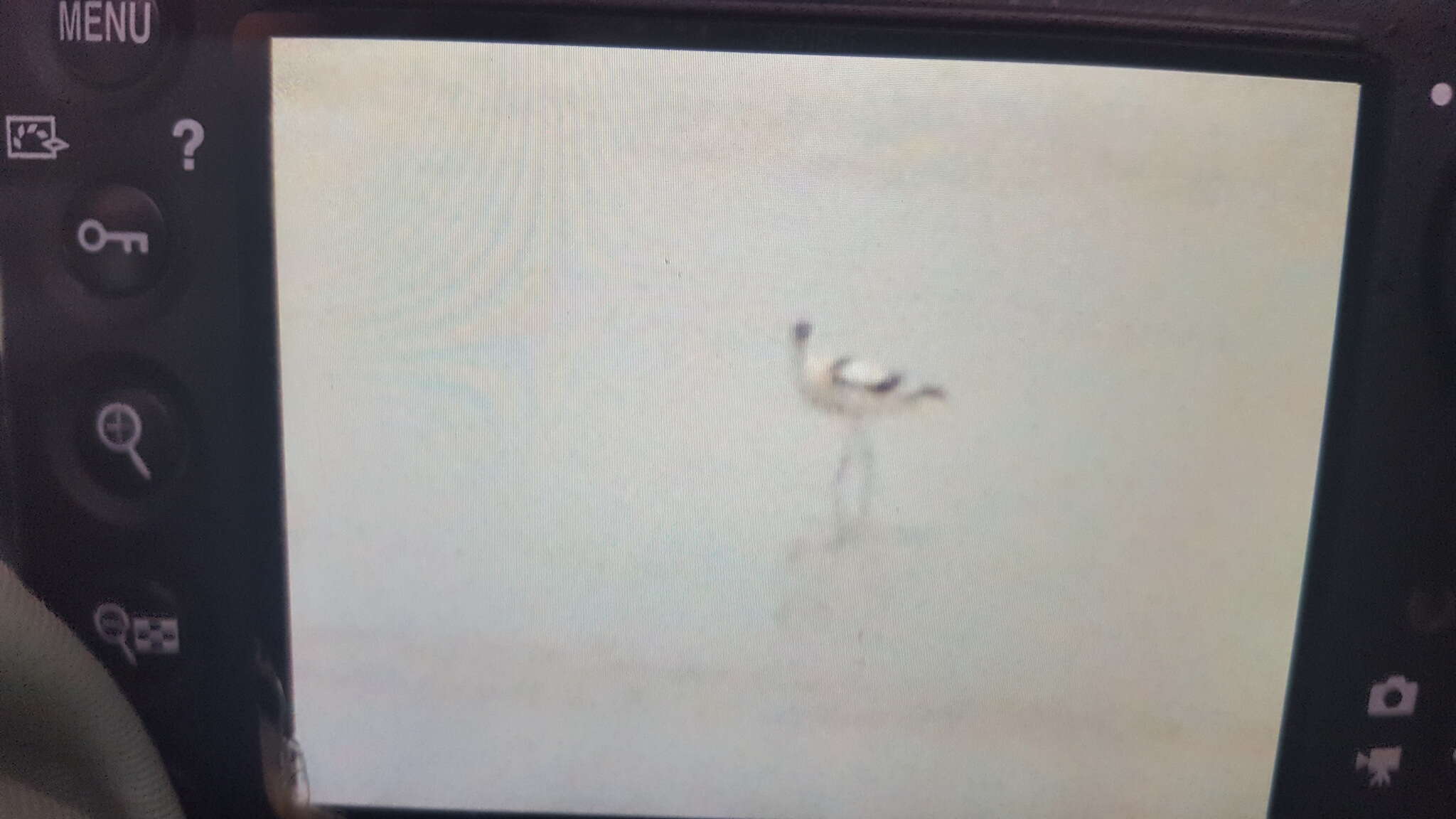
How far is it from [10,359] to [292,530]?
0.12 m

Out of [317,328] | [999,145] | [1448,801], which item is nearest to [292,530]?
[317,328]

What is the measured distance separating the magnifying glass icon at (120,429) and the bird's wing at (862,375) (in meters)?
0.27

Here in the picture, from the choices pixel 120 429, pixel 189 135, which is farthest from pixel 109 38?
pixel 120 429

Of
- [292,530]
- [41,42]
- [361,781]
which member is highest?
[41,42]

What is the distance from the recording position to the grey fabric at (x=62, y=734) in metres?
0.34

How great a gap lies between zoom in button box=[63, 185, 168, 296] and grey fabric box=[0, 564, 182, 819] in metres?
0.11

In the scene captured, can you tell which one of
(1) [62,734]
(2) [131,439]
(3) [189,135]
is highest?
(3) [189,135]

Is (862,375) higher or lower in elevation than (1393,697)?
higher

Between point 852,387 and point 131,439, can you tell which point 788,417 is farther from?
point 131,439

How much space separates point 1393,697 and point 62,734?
53 cm

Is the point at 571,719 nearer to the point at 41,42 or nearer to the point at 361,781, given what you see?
the point at 361,781

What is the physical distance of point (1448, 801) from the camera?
410 millimetres

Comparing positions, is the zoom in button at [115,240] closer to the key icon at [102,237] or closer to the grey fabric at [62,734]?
the key icon at [102,237]

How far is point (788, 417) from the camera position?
0.38 metres
